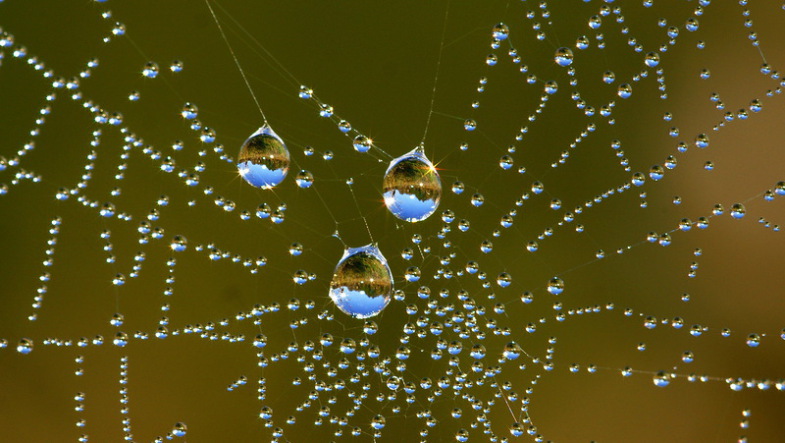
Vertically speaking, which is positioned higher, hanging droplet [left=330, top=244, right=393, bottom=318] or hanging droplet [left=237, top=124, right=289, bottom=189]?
hanging droplet [left=237, top=124, right=289, bottom=189]

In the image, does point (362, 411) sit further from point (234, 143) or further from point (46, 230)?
point (46, 230)

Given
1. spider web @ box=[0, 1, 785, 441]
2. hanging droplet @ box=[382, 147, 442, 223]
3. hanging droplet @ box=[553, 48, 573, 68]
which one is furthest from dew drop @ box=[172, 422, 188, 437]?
hanging droplet @ box=[553, 48, 573, 68]

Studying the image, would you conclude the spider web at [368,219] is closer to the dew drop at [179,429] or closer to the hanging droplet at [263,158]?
the dew drop at [179,429]

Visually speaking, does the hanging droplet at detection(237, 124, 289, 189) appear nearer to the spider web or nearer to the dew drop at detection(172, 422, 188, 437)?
the spider web

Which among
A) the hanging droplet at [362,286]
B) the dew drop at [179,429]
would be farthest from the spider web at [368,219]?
the hanging droplet at [362,286]

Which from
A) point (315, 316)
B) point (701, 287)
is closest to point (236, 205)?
point (315, 316)

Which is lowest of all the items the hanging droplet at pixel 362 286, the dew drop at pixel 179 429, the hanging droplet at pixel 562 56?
the dew drop at pixel 179 429
